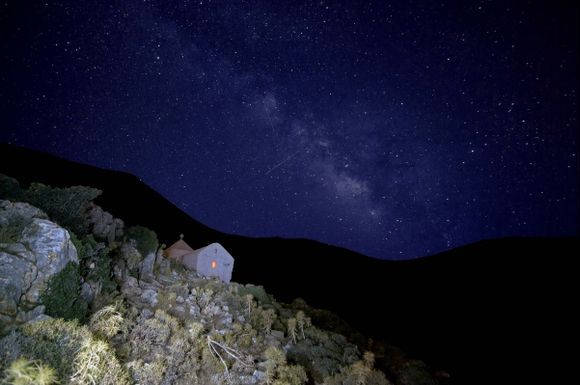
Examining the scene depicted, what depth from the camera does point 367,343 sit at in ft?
71.2

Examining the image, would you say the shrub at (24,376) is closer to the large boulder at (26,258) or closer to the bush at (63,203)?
the large boulder at (26,258)

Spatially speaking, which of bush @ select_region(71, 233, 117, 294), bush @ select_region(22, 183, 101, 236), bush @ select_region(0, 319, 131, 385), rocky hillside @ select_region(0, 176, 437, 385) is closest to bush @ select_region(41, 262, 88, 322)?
rocky hillside @ select_region(0, 176, 437, 385)

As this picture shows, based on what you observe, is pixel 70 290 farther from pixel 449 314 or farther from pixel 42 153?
pixel 42 153

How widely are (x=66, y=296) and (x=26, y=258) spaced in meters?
1.56

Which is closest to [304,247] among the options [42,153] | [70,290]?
[42,153]

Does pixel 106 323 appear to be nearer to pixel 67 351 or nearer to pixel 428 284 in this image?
pixel 67 351

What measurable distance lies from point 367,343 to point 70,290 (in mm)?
19079

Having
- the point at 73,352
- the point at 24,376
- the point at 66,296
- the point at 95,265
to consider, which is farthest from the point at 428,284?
the point at 24,376

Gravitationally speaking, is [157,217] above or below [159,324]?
above

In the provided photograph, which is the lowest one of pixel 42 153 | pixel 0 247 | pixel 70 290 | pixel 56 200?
pixel 70 290

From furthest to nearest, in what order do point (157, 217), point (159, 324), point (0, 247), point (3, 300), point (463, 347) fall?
1. point (157, 217)
2. point (463, 347)
3. point (159, 324)
4. point (0, 247)
5. point (3, 300)

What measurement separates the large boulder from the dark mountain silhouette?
51793mm

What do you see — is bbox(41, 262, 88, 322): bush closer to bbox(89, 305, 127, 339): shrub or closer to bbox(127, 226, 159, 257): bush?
bbox(89, 305, 127, 339): shrub

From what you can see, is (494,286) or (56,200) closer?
(56,200)
